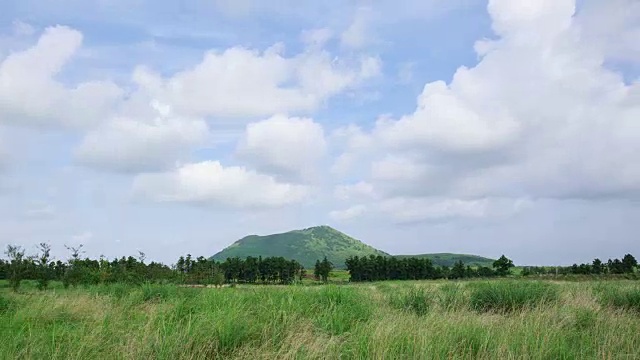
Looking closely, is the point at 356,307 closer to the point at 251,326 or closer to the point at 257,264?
the point at 251,326

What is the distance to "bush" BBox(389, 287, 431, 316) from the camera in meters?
10.1

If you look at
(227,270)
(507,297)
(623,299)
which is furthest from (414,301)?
(227,270)

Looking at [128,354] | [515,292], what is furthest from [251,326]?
[515,292]

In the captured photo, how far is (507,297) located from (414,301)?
6.72 ft

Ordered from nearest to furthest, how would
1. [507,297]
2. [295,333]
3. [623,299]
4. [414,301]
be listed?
[295,333] < [414,301] < [507,297] < [623,299]

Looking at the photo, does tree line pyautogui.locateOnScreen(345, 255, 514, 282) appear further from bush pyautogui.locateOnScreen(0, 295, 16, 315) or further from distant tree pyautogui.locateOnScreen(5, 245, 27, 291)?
bush pyautogui.locateOnScreen(0, 295, 16, 315)

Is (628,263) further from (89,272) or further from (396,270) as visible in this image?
(89,272)

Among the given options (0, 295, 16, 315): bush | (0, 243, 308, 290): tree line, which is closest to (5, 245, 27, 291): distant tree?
(0, 243, 308, 290): tree line

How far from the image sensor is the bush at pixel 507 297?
34.7 ft

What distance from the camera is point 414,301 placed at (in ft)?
34.6

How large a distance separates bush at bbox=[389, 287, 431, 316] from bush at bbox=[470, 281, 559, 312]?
104 cm

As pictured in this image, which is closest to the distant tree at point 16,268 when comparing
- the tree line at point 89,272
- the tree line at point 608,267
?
the tree line at point 89,272

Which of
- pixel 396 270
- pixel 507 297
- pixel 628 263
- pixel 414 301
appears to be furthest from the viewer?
pixel 396 270

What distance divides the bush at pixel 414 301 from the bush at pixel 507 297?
104 cm
